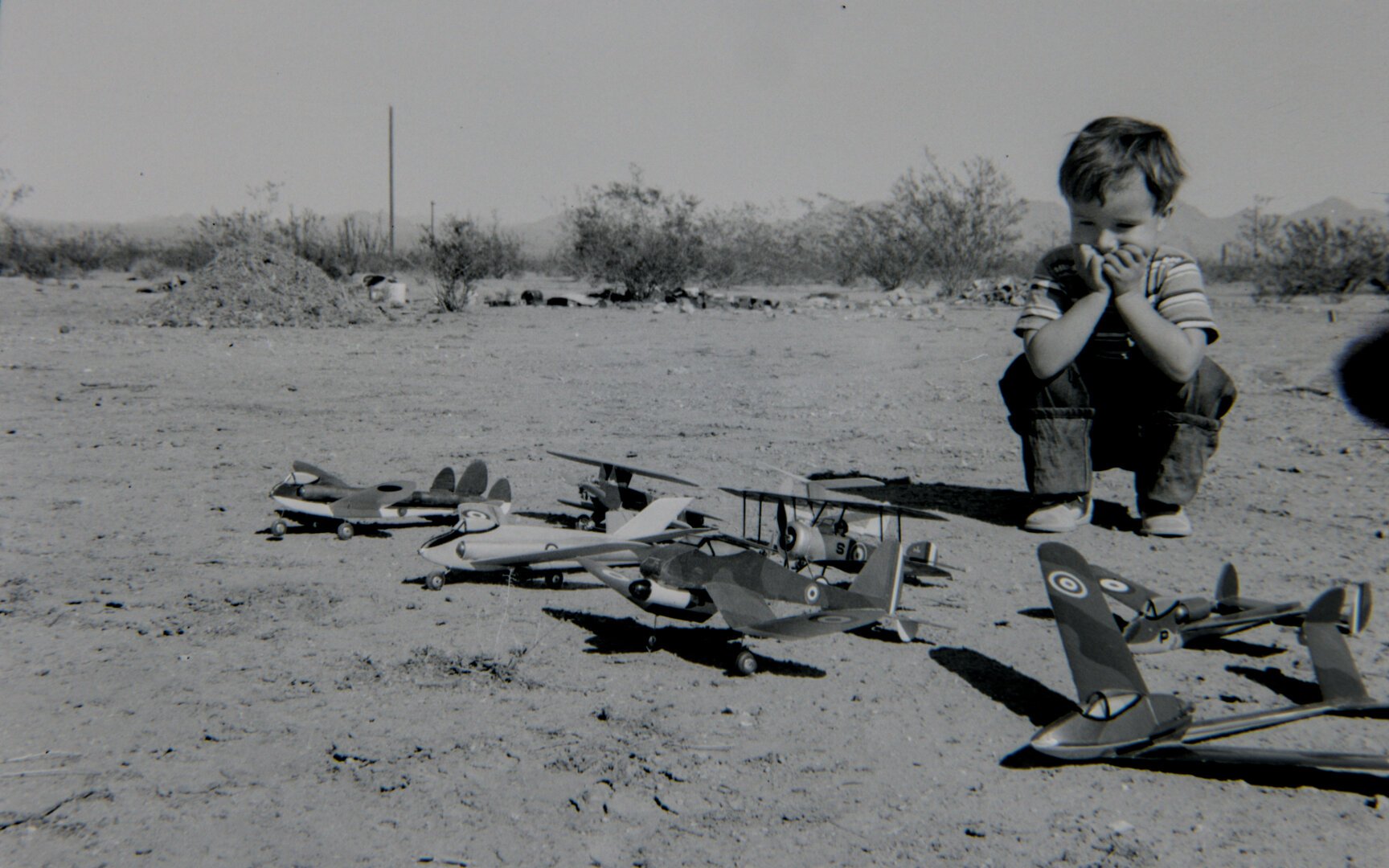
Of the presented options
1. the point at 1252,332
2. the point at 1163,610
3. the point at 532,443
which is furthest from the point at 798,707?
the point at 1252,332

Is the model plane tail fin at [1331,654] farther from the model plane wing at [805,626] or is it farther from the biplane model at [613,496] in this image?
the biplane model at [613,496]

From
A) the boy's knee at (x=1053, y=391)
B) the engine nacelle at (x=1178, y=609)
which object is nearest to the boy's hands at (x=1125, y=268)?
the boy's knee at (x=1053, y=391)

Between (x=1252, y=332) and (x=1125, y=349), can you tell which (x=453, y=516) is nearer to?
(x=1125, y=349)

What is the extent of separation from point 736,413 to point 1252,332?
767cm

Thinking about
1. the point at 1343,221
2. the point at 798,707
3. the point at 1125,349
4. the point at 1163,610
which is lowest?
the point at 798,707

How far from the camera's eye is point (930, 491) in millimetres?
3889

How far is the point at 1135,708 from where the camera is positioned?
5.65ft

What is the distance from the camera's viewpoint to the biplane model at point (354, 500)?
3.13 metres

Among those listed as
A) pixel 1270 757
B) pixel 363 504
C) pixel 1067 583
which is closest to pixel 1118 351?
pixel 1067 583

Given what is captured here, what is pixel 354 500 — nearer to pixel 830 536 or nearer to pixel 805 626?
pixel 830 536

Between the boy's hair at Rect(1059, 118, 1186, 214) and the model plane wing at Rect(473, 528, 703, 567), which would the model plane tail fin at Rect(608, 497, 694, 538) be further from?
the boy's hair at Rect(1059, 118, 1186, 214)

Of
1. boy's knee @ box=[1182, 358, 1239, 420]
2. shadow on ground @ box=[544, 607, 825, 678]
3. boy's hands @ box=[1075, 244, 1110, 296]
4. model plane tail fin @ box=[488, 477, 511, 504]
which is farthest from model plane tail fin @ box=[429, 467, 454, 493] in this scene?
boy's knee @ box=[1182, 358, 1239, 420]

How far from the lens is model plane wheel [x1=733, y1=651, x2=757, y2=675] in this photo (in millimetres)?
2113

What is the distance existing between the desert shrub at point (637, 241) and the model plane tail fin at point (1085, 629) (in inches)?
736
